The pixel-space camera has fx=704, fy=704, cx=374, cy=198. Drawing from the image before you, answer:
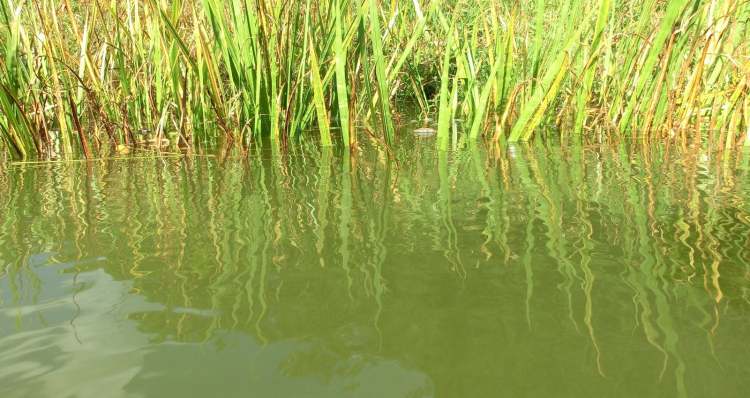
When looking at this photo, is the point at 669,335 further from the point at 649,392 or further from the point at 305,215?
the point at 305,215

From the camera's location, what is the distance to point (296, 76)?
265 cm

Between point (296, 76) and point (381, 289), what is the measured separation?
1.78 meters

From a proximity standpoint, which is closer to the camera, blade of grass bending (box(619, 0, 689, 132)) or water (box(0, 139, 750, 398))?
water (box(0, 139, 750, 398))

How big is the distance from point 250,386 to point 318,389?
0.24 feet

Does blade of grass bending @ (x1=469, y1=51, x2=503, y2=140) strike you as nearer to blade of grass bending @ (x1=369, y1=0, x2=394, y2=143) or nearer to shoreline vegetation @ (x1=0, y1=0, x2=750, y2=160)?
shoreline vegetation @ (x1=0, y1=0, x2=750, y2=160)

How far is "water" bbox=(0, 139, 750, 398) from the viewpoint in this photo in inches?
30.0

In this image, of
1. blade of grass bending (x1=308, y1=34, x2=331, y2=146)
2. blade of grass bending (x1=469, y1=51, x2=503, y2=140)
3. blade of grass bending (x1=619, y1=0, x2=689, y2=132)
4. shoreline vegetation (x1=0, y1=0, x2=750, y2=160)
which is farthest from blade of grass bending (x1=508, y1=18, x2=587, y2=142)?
blade of grass bending (x1=308, y1=34, x2=331, y2=146)

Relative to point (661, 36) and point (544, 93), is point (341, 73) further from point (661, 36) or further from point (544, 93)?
point (661, 36)

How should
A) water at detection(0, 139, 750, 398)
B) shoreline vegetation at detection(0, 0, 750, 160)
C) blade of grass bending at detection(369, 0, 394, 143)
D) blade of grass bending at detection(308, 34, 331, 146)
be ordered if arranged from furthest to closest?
shoreline vegetation at detection(0, 0, 750, 160) < blade of grass bending at detection(308, 34, 331, 146) < blade of grass bending at detection(369, 0, 394, 143) < water at detection(0, 139, 750, 398)

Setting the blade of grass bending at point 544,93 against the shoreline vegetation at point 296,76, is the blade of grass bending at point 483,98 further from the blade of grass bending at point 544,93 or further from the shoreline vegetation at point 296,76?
the blade of grass bending at point 544,93

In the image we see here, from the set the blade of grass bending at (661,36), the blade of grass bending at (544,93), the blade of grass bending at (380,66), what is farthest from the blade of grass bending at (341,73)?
the blade of grass bending at (661,36)

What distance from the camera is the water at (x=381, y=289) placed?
2.50 ft

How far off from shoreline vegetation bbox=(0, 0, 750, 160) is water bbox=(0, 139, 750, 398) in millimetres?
639

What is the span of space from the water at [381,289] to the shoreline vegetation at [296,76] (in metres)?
0.64
